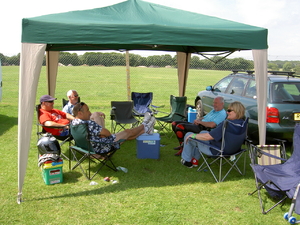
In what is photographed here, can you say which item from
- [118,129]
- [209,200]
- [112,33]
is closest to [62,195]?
[209,200]

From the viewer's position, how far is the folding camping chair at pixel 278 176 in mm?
3084

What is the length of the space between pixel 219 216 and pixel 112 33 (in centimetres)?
236

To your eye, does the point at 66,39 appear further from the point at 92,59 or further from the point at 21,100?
the point at 92,59

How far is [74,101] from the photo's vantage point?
5449 millimetres

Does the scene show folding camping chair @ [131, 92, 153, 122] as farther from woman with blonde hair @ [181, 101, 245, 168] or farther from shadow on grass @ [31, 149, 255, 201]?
woman with blonde hair @ [181, 101, 245, 168]

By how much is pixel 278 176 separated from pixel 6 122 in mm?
6326

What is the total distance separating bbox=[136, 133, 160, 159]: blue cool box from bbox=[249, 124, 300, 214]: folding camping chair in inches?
63.2

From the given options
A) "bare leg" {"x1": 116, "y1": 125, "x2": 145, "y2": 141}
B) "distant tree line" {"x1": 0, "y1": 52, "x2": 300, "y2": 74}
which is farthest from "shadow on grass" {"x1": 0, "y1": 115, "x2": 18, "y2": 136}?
"distant tree line" {"x1": 0, "y1": 52, "x2": 300, "y2": 74}

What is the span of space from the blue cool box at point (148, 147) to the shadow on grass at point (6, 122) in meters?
3.24

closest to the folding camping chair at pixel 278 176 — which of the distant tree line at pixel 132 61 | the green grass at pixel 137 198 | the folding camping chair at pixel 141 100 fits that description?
the green grass at pixel 137 198

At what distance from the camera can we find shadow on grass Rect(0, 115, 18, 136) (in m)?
6.63

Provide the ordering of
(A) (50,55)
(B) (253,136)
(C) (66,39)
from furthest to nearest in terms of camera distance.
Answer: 1. (A) (50,55)
2. (B) (253,136)
3. (C) (66,39)

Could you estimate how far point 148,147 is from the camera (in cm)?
481

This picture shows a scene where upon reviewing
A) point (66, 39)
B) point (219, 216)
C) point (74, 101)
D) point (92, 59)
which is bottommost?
point (219, 216)
